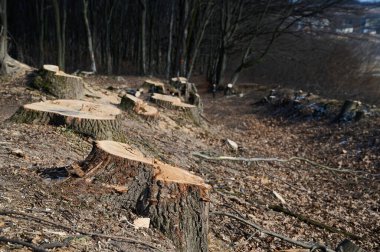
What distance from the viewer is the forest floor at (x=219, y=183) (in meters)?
3.35

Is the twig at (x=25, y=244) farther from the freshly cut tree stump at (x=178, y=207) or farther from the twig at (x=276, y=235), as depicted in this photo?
the twig at (x=276, y=235)

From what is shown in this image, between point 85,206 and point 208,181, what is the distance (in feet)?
10.2

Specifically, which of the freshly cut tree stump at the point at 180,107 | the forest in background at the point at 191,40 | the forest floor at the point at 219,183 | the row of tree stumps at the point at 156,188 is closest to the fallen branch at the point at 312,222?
the forest floor at the point at 219,183

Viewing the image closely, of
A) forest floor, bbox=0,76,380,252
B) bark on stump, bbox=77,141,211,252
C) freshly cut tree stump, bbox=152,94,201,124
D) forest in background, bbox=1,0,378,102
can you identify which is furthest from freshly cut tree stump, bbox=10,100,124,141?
forest in background, bbox=1,0,378,102

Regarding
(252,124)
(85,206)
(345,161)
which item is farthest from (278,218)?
(252,124)

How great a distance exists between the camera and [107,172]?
12.4 feet

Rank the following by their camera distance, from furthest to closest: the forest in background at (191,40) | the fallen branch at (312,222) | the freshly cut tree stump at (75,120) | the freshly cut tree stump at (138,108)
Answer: the forest in background at (191,40) → the freshly cut tree stump at (138,108) → the fallen branch at (312,222) → the freshly cut tree stump at (75,120)

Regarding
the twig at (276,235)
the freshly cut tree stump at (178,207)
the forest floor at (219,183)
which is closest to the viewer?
the forest floor at (219,183)

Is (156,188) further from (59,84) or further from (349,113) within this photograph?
(349,113)


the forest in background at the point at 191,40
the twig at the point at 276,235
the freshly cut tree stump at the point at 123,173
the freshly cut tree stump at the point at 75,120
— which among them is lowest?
the forest in background at the point at 191,40

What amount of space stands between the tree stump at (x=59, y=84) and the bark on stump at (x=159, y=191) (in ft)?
15.7

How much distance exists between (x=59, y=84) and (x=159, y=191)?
5378mm

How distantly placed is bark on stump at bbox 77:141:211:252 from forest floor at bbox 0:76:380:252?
13cm

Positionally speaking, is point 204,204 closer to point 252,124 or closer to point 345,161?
point 345,161
